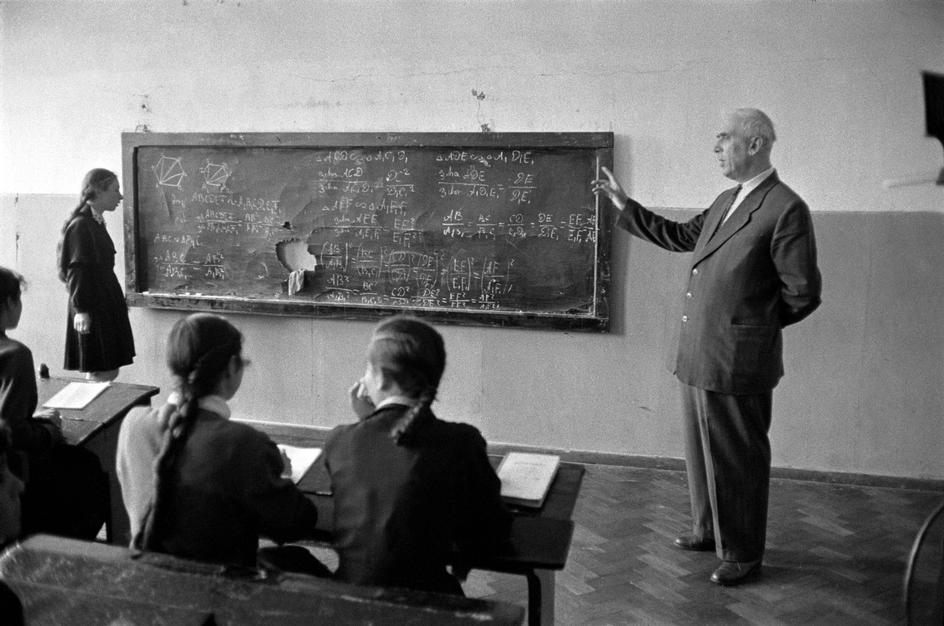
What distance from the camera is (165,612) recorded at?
1.72 metres

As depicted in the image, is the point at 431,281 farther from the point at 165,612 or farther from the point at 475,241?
the point at 165,612

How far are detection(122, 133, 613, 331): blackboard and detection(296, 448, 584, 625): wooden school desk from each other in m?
2.32

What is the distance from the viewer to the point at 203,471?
192cm

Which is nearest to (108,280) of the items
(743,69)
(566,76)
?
(566,76)

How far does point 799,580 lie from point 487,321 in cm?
209

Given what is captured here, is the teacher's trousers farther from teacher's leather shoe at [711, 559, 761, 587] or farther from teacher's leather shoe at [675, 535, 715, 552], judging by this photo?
teacher's leather shoe at [675, 535, 715, 552]

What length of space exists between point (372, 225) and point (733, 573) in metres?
2.66

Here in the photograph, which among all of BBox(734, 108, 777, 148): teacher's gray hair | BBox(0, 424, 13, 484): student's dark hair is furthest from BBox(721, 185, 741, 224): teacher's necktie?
BBox(0, 424, 13, 484): student's dark hair

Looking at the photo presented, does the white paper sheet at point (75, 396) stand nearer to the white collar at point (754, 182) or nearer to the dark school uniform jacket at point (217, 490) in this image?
the dark school uniform jacket at point (217, 490)

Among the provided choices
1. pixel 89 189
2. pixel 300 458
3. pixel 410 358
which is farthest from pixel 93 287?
pixel 410 358

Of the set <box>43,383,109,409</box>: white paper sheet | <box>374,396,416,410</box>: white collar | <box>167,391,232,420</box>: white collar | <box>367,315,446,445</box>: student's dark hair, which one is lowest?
<box>43,383,109,409</box>: white paper sheet

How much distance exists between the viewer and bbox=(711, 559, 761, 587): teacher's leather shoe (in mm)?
3309

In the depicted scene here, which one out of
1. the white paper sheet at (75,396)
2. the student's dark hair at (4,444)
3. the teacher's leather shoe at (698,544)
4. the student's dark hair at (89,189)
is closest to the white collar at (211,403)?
the student's dark hair at (4,444)

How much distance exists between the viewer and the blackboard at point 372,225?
15.3 ft
